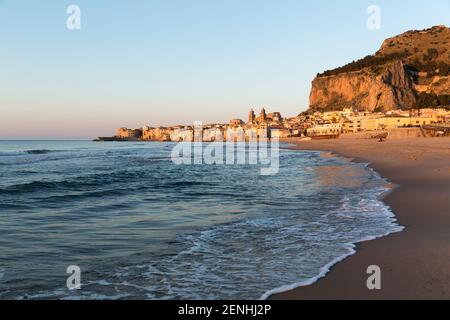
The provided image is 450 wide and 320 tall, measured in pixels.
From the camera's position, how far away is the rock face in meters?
132

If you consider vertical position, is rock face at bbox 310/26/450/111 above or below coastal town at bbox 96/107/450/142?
above

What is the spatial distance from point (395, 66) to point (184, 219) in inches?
5451

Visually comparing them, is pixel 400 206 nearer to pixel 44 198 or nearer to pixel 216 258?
pixel 216 258

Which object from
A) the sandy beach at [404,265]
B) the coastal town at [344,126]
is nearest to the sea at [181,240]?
the sandy beach at [404,265]

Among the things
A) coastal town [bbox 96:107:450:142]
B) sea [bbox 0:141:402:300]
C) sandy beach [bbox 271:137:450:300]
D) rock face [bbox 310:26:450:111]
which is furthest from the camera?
rock face [bbox 310:26:450:111]

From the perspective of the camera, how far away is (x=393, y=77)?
439 feet

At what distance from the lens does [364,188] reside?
1488 cm

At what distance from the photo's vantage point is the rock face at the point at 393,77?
434 ft

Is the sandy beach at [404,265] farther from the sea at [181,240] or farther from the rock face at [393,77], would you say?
the rock face at [393,77]

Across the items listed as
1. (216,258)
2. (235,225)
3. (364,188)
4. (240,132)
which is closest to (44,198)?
(235,225)

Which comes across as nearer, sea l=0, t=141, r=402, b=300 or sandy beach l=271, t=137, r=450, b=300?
sandy beach l=271, t=137, r=450, b=300

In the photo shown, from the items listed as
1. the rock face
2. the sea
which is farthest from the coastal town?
the sea

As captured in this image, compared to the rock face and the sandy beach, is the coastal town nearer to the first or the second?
the rock face

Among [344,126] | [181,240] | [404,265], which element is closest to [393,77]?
[344,126]
